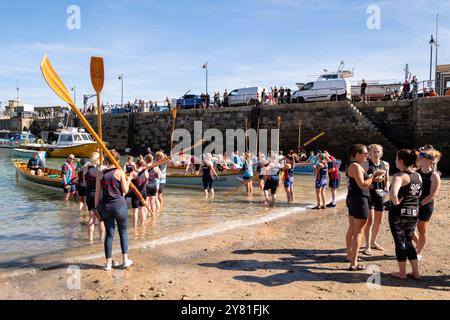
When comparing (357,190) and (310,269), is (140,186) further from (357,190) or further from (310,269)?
(357,190)

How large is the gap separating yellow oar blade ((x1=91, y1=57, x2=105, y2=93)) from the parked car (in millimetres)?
26759

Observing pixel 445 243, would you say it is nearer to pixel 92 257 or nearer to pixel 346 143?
pixel 92 257

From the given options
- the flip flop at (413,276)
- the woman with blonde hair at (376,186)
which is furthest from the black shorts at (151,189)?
the flip flop at (413,276)

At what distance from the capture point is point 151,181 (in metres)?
8.96

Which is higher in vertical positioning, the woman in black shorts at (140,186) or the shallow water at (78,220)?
the woman in black shorts at (140,186)

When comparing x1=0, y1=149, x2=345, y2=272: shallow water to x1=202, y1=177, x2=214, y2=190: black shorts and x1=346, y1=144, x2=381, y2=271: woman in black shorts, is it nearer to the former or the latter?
x1=202, y1=177, x2=214, y2=190: black shorts

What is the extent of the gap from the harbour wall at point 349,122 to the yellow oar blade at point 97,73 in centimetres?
1851

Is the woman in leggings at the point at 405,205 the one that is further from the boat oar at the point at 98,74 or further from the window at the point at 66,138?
the window at the point at 66,138

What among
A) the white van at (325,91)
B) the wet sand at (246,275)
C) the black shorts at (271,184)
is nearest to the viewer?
the wet sand at (246,275)

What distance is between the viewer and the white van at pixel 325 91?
976 inches

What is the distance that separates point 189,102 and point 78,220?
24.6 m

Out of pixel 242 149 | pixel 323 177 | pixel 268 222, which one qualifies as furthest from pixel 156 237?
pixel 242 149
